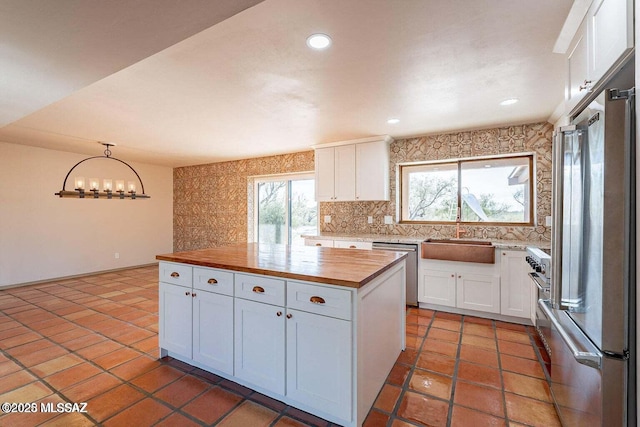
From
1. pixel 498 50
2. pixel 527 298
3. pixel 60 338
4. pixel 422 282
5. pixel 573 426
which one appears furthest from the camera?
pixel 422 282

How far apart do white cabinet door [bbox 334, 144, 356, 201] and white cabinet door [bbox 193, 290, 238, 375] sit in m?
2.73

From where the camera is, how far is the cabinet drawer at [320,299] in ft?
5.18

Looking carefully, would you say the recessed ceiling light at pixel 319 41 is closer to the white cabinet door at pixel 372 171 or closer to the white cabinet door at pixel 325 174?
the white cabinet door at pixel 372 171

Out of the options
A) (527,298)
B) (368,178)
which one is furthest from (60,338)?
(527,298)

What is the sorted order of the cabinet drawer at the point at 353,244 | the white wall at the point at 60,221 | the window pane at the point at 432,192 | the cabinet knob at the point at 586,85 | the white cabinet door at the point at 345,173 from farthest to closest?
the white wall at the point at 60,221 < the white cabinet door at the point at 345,173 < the window pane at the point at 432,192 < the cabinet drawer at the point at 353,244 < the cabinet knob at the point at 586,85

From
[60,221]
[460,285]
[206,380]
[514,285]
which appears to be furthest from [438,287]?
[60,221]

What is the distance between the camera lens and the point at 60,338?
9.16 feet

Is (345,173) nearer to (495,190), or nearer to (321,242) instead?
(321,242)

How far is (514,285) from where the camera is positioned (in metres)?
3.13

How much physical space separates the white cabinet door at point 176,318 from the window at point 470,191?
329 centimetres

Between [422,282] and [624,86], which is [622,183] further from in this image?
[422,282]

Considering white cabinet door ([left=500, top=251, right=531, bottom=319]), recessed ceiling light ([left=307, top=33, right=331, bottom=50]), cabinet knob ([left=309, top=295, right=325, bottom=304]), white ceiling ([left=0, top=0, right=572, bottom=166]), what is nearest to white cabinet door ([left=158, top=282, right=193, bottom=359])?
cabinet knob ([left=309, top=295, right=325, bottom=304])

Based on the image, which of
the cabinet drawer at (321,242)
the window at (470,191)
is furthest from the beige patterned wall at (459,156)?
the cabinet drawer at (321,242)

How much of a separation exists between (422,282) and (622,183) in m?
2.81
